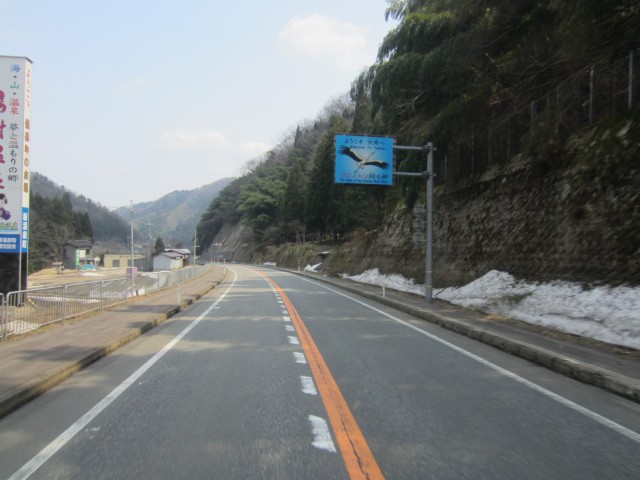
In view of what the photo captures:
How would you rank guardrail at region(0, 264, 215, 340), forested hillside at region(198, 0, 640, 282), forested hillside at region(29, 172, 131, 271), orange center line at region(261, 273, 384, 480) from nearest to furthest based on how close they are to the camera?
orange center line at region(261, 273, 384, 480) → guardrail at region(0, 264, 215, 340) → forested hillside at region(198, 0, 640, 282) → forested hillside at region(29, 172, 131, 271)

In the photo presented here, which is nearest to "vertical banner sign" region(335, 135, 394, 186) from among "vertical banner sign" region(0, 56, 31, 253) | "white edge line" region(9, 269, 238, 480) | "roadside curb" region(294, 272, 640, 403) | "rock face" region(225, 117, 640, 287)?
"rock face" region(225, 117, 640, 287)

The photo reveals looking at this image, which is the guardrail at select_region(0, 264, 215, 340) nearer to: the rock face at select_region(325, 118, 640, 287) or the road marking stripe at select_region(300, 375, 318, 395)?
the road marking stripe at select_region(300, 375, 318, 395)

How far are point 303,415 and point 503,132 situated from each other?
18.1 metres

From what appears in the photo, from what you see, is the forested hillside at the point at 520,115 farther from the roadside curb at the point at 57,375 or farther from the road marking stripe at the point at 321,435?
the roadside curb at the point at 57,375

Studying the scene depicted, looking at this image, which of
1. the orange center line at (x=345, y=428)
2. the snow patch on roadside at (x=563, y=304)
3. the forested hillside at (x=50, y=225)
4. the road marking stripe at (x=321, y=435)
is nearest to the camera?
the orange center line at (x=345, y=428)

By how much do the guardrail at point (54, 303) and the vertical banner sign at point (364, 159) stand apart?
30.1 feet

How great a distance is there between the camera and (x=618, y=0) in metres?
10.8

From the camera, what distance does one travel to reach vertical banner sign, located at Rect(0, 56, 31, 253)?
1750cm

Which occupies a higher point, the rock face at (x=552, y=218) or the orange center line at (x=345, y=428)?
the rock face at (x=552, y=218)

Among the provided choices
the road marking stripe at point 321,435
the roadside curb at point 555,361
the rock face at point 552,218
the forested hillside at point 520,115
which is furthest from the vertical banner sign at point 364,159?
the road marking stripe at point 321,435

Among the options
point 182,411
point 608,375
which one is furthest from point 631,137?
point 182,411

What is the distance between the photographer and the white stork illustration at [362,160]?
18.9 meters

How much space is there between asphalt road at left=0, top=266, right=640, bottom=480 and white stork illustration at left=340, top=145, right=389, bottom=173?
10889 millimetres

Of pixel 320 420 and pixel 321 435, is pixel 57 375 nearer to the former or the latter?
pixel 320 420
